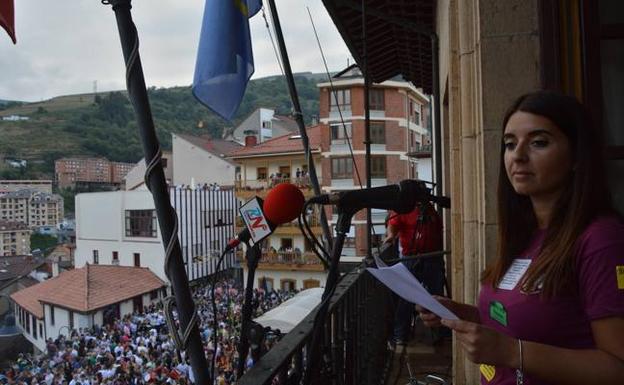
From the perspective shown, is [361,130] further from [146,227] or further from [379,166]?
[146,227]

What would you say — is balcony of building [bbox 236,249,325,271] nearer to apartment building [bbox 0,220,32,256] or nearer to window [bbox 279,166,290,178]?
window [bbox 279,166,290,178]

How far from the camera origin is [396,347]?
15.0 ft

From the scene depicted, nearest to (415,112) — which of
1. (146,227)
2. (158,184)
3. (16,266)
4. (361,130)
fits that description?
(361,130)

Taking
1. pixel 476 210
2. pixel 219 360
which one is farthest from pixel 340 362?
pixel 219 360

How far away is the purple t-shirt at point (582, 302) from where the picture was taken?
922 mm

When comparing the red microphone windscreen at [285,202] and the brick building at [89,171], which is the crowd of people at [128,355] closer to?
the red microphone windscreen at [285,202]

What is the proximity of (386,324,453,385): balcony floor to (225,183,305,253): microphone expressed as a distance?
237 centimetres

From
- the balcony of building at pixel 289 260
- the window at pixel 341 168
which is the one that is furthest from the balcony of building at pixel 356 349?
the balcony of building at pixel 289 260

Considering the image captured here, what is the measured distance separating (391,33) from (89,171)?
60.9 meters

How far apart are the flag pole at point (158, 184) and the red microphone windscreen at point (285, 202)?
0.93 ft

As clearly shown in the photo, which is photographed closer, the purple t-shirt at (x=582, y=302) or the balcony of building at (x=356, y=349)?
the purple t-shirt at (x=582, y=302)

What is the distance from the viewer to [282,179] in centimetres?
2950

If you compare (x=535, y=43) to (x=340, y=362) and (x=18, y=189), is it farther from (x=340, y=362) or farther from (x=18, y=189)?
(x=18, y=189)

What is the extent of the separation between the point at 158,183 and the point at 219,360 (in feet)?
54.4
